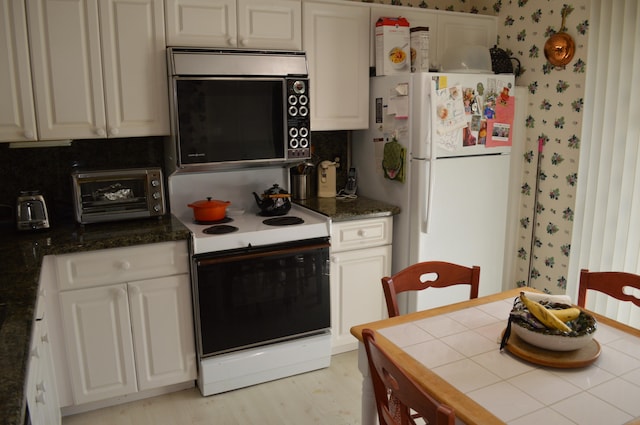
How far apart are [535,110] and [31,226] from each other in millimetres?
2926

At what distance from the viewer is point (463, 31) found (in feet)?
11.2

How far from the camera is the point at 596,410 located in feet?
4.16

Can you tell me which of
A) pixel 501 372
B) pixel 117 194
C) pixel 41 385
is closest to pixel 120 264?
pixel 117 194

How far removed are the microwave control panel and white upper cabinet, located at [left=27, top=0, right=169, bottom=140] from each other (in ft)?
2.13

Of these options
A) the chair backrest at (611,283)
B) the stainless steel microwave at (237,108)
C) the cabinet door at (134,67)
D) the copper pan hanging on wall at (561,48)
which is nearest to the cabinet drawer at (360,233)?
the stainless steel microwave at (237,108)

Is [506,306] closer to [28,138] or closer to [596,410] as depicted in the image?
[596,410]

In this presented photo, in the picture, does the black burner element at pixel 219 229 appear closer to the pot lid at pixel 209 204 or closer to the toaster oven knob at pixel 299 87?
the pot lid at pixel 209 204

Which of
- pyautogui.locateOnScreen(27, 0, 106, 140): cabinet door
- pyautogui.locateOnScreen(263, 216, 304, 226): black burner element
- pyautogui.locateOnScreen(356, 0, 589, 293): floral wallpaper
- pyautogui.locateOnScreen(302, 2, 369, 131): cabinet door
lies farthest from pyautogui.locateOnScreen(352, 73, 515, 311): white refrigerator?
pyautogui.locateOnScreen(27, 0, 106, 140): cabinet door

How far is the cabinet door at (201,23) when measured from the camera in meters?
2.66

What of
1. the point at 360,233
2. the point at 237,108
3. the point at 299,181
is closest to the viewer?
the point at 237,108

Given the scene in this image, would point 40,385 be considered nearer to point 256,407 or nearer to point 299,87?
point 256,407

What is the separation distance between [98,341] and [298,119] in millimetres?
1512

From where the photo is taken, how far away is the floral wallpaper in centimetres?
302

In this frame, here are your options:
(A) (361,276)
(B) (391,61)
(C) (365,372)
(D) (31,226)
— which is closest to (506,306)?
(C) (365,372)
